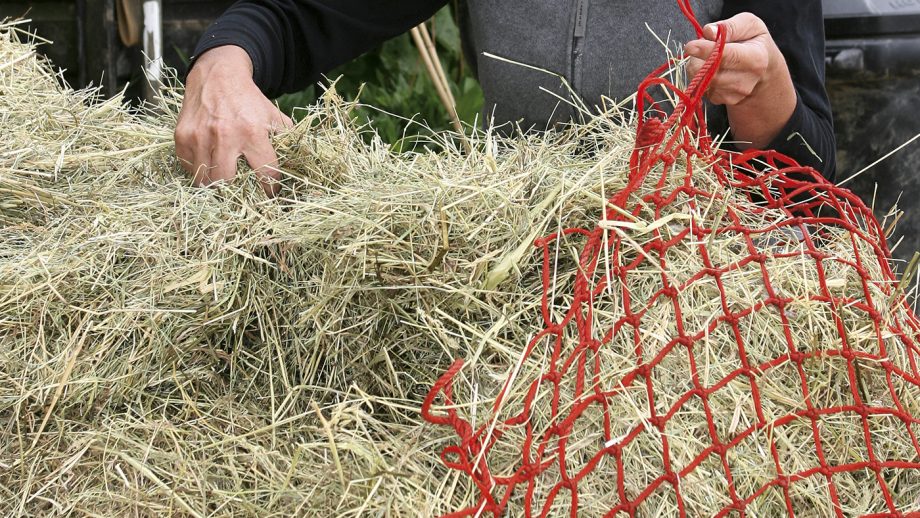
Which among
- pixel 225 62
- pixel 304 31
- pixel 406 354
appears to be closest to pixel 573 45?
pixel 304 31

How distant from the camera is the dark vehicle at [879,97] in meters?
1.81

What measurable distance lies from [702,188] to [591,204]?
0.14 m

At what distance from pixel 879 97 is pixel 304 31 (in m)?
1.12

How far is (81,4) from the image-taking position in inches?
99.5

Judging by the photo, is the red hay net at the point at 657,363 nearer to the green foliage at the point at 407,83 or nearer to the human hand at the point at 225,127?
the human hand at the point at 225,127

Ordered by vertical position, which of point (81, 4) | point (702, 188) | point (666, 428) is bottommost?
point (81, 4)

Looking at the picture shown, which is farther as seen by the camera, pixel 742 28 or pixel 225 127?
pixel 225 127

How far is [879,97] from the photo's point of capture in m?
1.85

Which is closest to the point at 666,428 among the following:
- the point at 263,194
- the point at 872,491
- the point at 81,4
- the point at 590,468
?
the point at 590,468

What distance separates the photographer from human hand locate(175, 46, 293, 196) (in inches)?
47.9

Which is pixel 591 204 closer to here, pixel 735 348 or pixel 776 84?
pixel 735 348

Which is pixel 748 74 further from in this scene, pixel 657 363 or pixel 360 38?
pixel 360 38

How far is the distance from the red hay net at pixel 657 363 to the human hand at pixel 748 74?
9cm

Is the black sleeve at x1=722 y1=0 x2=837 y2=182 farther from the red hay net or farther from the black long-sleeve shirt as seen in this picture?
the red hay net
